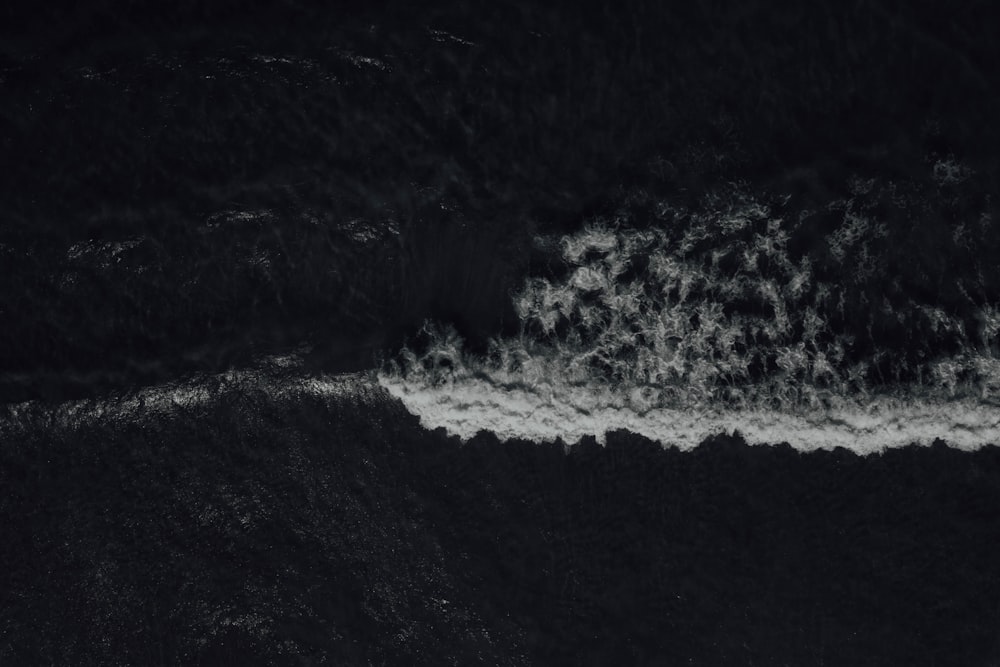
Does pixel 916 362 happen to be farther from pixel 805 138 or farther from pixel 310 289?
pixel 310 289

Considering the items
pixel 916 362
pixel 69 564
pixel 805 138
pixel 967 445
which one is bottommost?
pixel 69 564

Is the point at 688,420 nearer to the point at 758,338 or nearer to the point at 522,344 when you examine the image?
the point at 758,338

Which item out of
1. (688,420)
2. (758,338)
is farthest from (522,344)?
(758,338)

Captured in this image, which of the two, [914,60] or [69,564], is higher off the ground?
[914,60]

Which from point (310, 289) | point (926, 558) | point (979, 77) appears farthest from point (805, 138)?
point (310, 289)
